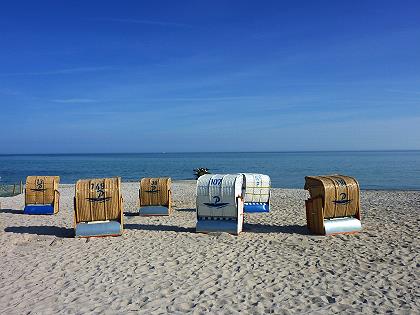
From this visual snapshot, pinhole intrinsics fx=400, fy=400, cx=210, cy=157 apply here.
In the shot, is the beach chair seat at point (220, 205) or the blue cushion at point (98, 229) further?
the beach chair seat at point (220, 205)

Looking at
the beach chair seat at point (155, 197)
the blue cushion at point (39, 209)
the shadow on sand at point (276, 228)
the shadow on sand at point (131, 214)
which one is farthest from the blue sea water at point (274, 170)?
the blue cushion at point (39, 209)

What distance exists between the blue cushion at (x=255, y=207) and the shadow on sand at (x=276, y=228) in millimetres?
2922

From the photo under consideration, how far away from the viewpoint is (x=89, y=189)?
12.0 meters

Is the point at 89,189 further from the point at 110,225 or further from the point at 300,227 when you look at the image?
the point at 300,227

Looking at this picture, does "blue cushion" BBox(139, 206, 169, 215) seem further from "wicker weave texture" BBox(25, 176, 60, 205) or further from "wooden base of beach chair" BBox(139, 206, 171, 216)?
"wicker weave texture" BBox(25, 176, 60, 205)

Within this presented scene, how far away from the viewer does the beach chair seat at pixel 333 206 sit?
37.3 feet

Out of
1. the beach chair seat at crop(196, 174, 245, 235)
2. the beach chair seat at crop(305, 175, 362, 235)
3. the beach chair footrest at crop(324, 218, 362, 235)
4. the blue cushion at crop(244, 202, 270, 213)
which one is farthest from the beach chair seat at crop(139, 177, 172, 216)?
the beach chair footrest at crop(324, 218, 362, 235)

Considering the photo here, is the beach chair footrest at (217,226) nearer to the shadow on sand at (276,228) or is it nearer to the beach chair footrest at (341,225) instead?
the shadow on sand at (276,228)

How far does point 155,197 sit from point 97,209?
13.6ft

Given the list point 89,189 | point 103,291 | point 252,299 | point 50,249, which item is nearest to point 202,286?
point 252,299

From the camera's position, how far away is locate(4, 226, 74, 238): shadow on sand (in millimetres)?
12536

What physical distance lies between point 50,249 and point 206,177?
16.1 feet

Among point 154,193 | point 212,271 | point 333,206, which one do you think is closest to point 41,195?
point 154,193

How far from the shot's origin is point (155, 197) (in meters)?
15.9
